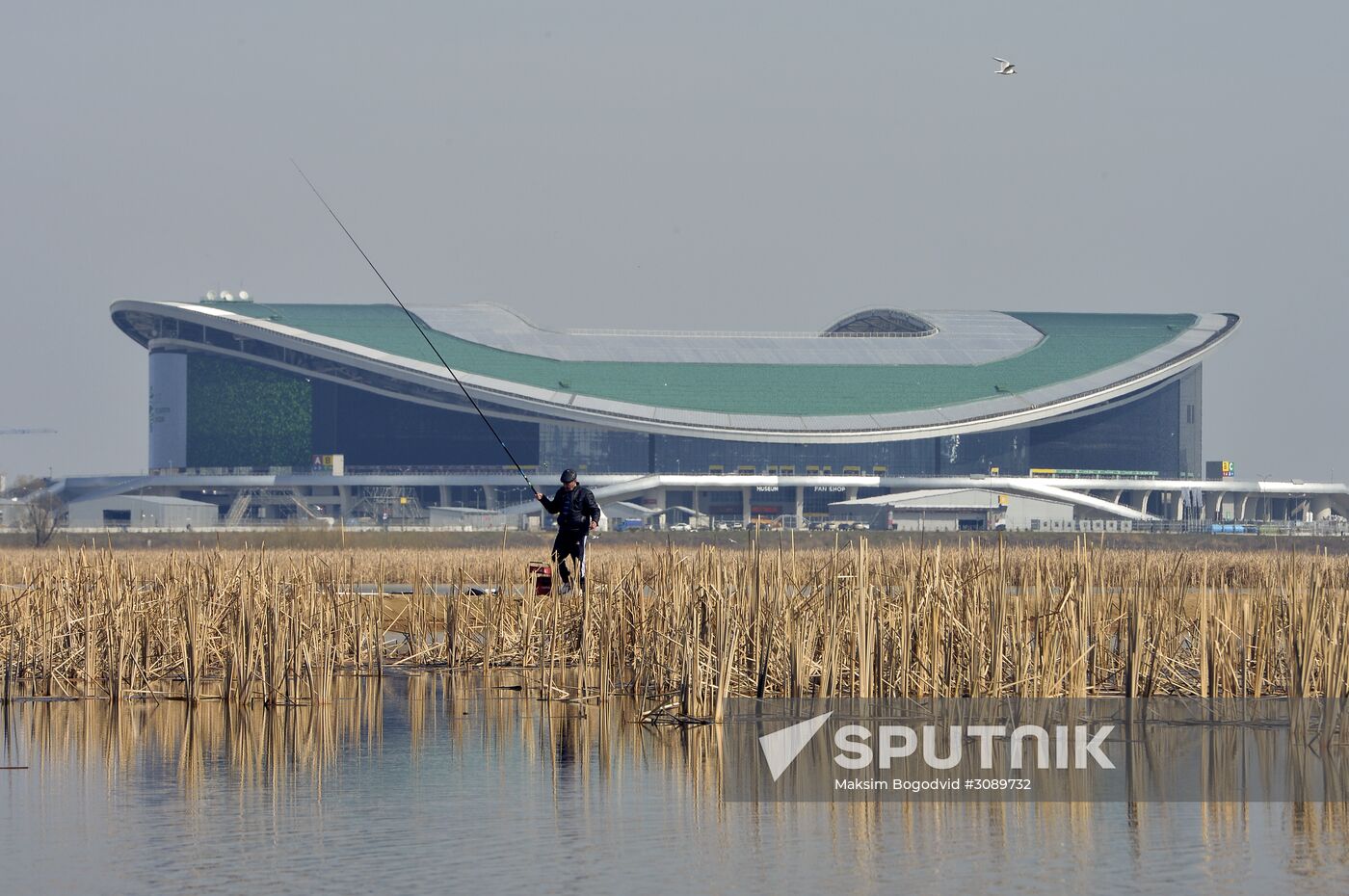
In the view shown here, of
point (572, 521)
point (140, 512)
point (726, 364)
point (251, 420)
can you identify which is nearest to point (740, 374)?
point (726, 364)

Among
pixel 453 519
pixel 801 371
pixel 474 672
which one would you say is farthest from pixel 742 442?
pixel 474 672

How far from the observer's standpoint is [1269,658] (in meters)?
14.0

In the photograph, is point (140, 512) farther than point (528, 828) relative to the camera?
Yes

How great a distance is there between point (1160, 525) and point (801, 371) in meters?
27.0

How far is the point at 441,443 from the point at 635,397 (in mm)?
10096

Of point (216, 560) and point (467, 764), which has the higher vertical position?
point (216, 560)

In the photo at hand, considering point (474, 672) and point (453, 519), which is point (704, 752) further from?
point (453, 519)

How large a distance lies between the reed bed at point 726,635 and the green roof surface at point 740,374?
84.9m

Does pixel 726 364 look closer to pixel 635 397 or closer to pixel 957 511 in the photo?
pixel 635 397

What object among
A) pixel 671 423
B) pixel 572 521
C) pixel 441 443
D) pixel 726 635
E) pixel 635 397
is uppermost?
pixel 635 397

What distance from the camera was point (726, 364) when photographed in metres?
107

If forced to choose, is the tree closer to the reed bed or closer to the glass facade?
the glass facade

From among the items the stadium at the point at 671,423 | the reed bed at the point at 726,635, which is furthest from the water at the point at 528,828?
the stadium at the point at 671,423

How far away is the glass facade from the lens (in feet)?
334
